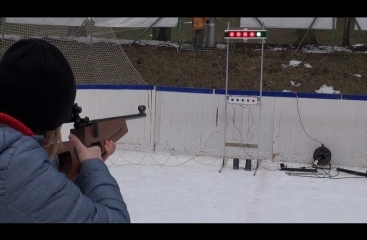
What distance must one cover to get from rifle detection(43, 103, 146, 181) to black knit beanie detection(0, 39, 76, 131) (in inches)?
5.5

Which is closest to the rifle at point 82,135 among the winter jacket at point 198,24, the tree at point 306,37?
the winter jacket at point 198,24

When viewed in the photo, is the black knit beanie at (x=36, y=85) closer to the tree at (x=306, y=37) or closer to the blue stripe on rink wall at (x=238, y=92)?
the blue stripe on rink wall at (x=238, y=92)

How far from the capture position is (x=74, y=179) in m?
1.44

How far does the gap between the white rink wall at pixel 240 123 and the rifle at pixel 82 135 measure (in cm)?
678

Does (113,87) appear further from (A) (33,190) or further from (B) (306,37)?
(B) (306,37)

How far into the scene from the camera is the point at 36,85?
1.22m

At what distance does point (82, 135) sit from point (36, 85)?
55 centimetres

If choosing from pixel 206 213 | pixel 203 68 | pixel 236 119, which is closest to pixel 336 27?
pixel 203 68

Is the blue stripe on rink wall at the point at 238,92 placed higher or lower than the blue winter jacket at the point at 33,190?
higher

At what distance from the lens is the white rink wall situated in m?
8.94

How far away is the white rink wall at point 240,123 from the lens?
894cm

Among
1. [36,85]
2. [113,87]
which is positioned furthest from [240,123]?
[36,85]
